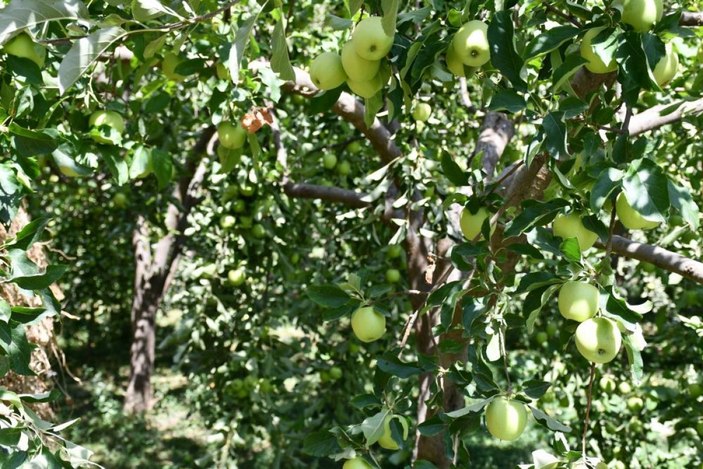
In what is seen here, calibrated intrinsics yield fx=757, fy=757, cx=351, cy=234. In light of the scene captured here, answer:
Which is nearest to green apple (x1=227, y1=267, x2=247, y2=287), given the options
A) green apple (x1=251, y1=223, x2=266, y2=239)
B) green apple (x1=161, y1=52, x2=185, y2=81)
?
green apple (x1=251, y1=223, x2=266, y2=239)

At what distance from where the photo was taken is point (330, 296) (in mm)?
1562

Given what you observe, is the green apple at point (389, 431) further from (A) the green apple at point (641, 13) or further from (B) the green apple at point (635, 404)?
(B) the green apple at point (635, 404)

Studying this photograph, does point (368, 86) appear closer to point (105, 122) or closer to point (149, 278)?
point (105, 122)

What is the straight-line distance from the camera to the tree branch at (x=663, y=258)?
5.79 ft

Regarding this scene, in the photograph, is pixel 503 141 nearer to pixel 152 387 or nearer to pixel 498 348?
pixel 498 348

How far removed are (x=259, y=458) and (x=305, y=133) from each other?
7.60 ft

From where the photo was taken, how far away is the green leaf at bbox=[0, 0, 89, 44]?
1146 mm

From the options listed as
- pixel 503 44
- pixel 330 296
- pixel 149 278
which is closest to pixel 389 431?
pixel 330 296

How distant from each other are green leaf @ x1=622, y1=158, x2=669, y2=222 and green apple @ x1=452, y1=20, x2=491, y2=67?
11.5 inches

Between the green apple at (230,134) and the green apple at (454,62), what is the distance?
91 cm

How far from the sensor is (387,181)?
2.79 metres

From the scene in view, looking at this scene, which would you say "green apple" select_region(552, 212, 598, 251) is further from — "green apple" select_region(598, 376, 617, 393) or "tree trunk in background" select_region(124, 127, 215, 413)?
"tree trunk in background" select_region(124, 127, 215, 413)

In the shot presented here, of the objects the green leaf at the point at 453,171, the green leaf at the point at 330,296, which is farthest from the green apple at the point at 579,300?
the green leaf at the point at 330,296

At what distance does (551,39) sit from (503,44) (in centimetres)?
8
